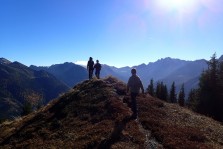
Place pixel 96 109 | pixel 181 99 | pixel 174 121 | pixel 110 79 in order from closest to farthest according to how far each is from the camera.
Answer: pixel 174 121
pixel 96 109
pixel 110 79
pixel 181 99

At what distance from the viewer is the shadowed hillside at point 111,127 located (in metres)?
22.0

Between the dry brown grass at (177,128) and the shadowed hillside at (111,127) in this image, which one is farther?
the dry brown grass at (177,128)

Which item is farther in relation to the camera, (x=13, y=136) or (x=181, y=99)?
(x=181, y=99)

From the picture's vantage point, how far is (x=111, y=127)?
2441cm

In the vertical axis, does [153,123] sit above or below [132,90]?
below

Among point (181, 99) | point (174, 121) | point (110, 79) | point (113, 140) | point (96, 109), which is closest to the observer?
point (113, 140)

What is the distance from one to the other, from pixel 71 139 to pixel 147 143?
5979 mm

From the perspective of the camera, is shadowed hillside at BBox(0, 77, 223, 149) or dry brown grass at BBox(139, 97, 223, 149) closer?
shadowed hillside at BBox(0, 77, 223, 149)

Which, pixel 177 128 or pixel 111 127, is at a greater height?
pixel 111 127

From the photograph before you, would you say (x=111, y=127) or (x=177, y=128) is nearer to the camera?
(x=111, y=127)

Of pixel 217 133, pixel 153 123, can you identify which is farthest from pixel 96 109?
pixel 217 133

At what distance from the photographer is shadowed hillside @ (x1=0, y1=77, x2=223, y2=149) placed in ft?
72.2

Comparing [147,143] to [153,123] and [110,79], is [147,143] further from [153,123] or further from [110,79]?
[110,79]

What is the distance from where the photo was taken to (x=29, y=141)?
26.1 metres
